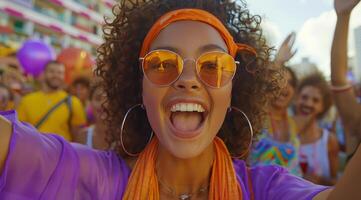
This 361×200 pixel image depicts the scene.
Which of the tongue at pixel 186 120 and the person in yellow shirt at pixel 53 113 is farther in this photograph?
the person in yellow shirt at pixel 53 113

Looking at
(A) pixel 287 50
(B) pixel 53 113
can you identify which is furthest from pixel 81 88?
(A) pixel 287 50

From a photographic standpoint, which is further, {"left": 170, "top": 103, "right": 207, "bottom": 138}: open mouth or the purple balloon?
the purple balloon

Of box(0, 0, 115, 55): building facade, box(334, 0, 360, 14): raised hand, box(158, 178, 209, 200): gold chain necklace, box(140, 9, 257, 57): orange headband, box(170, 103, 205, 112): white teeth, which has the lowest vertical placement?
box(158, 178, 209, 200): gold chain necklace

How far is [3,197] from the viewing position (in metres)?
1.41

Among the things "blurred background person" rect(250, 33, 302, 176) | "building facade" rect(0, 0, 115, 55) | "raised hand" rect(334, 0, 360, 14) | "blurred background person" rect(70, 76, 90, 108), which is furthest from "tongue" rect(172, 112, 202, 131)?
"building facade" rect(0, 0, 115, 55)

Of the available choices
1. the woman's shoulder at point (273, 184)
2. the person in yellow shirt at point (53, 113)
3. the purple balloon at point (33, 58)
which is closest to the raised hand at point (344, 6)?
the woman's shoulder at point (273, 184)

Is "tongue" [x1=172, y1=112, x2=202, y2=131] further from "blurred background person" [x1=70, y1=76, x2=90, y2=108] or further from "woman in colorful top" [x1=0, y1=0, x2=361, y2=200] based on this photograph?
"blurred background person" [x1=70, y1=76, x2=90, y2=108]

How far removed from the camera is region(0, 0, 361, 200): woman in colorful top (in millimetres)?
1479

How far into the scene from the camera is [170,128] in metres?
1.69

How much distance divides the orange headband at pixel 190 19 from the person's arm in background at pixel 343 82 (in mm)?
700

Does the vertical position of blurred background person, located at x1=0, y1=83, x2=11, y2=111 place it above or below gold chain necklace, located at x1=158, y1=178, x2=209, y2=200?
above

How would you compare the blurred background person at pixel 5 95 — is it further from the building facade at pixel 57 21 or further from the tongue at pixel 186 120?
the building facade at pixel 57 21

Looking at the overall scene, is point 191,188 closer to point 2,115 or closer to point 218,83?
point 218,83

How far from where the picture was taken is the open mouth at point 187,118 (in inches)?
66.1
